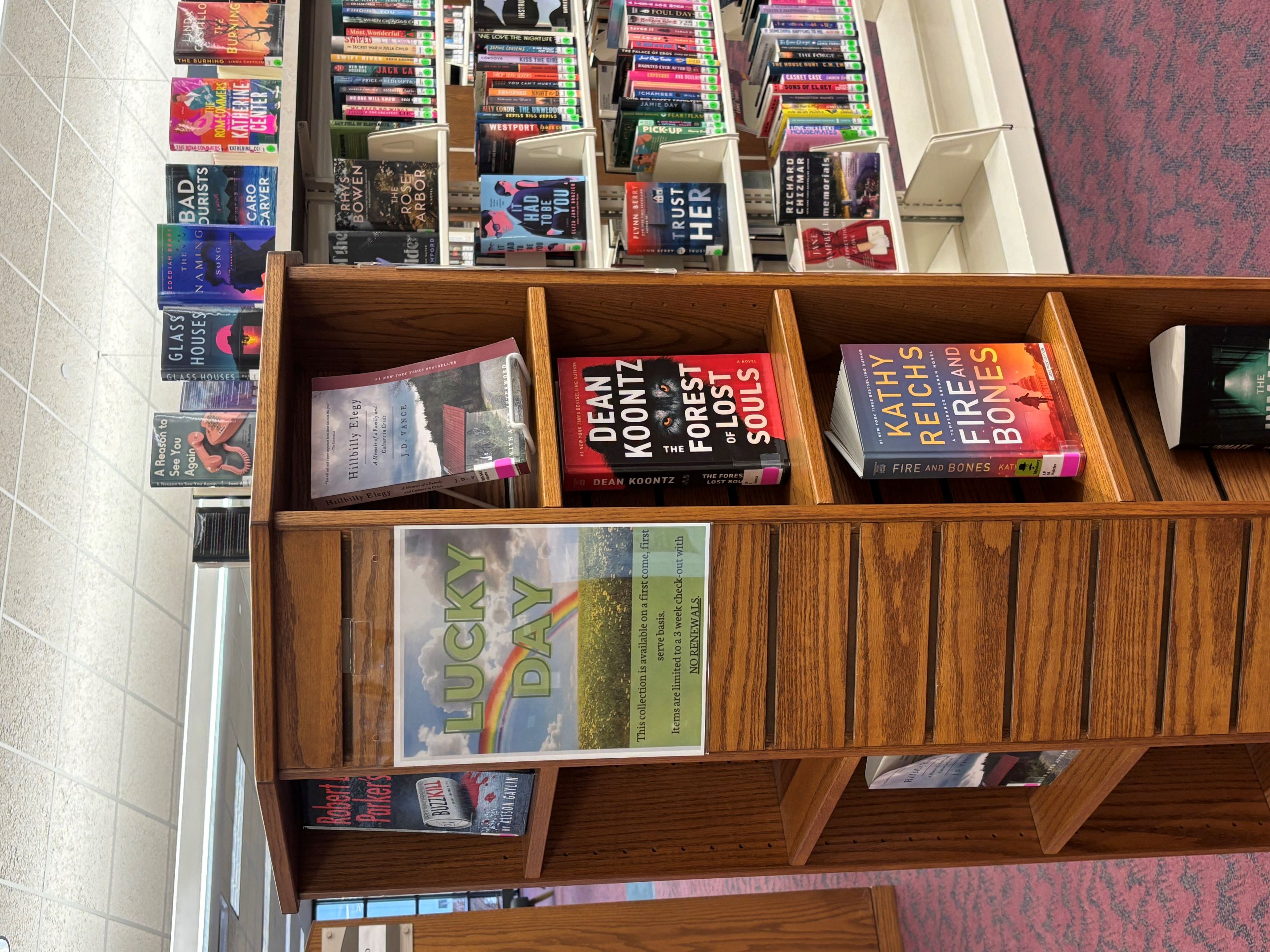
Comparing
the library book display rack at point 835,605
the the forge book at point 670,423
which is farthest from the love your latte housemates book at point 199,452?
the the forge book at point 670,423

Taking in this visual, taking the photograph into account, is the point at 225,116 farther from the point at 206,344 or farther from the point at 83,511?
the point at 83,511

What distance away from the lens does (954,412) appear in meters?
1.59

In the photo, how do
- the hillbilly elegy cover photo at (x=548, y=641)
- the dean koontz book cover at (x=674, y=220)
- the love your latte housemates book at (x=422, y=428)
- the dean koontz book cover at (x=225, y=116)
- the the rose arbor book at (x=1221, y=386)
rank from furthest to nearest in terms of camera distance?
the dean koontz book cover at (x=225, y=116)
the dean koontz book cover at (x=674, y=220)
the the rose arbor book at (x=1221, y=386)
the love your latte housemates book at (x=422, y=428)
the hillbilly elegy cover photo at (x=548, y=641)

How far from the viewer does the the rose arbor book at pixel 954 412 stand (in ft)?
5.09

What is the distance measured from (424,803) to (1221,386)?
148cm

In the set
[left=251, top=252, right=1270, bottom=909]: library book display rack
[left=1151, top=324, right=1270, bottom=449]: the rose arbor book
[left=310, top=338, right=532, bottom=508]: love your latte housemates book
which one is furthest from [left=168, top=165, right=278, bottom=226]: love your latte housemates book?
[left=1151, top=324, right=1270, bottom=449]: the rose arbor book

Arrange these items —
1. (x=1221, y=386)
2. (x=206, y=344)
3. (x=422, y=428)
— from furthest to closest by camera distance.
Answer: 1. (x=206, y=344)
2. (x=1221, y=386)
3. (x=422, y=428)

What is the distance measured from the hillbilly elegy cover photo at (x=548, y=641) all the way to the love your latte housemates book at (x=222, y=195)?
1272mm

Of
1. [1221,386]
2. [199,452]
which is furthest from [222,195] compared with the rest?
[1221,386]

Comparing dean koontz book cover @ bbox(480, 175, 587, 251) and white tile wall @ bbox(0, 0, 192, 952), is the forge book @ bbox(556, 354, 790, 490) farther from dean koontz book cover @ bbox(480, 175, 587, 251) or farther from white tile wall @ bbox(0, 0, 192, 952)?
white tile wall @ bbox(0, 0, 192, 952)

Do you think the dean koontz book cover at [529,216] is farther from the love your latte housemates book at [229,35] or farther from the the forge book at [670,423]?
the love your latte housemates book at [229,35]

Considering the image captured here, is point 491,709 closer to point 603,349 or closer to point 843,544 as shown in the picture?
point 843,544

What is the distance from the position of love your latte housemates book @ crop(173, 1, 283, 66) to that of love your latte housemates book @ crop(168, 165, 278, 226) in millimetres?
273

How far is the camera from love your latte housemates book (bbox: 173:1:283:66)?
2363 millimetres
